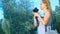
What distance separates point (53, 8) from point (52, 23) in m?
0.15

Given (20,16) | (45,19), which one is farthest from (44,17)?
(20,16)

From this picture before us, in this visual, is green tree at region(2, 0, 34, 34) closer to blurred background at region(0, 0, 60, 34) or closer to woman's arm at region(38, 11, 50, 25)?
blurred background at region(0, 0, 60, 34)

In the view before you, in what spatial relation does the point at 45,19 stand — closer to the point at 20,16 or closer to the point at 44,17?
the point at 44,17

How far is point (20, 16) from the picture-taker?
167cm

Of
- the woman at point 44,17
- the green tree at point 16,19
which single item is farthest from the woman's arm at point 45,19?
the green tree at point 16,19

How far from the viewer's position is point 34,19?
166 centimetres

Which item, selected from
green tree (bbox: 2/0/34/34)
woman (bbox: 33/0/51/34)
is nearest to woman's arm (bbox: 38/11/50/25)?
woman (bbox: 33/0/51/34)

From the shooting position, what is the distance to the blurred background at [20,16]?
5.41ft

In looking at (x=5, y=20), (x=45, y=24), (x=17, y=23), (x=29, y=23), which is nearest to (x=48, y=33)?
(x=45, y=24)

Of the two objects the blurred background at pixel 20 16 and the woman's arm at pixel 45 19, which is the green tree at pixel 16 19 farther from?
the woman's arm at pixel 45 19

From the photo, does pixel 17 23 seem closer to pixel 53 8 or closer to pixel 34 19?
pixel 34 19

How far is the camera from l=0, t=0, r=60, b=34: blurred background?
5.41ft

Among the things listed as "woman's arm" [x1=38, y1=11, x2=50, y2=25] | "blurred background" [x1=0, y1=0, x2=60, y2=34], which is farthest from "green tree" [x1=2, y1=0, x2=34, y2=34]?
"woman's arm" [x1=38, y1=11, x2=50, y2=25]

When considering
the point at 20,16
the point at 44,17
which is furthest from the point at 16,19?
the point at 44,17
